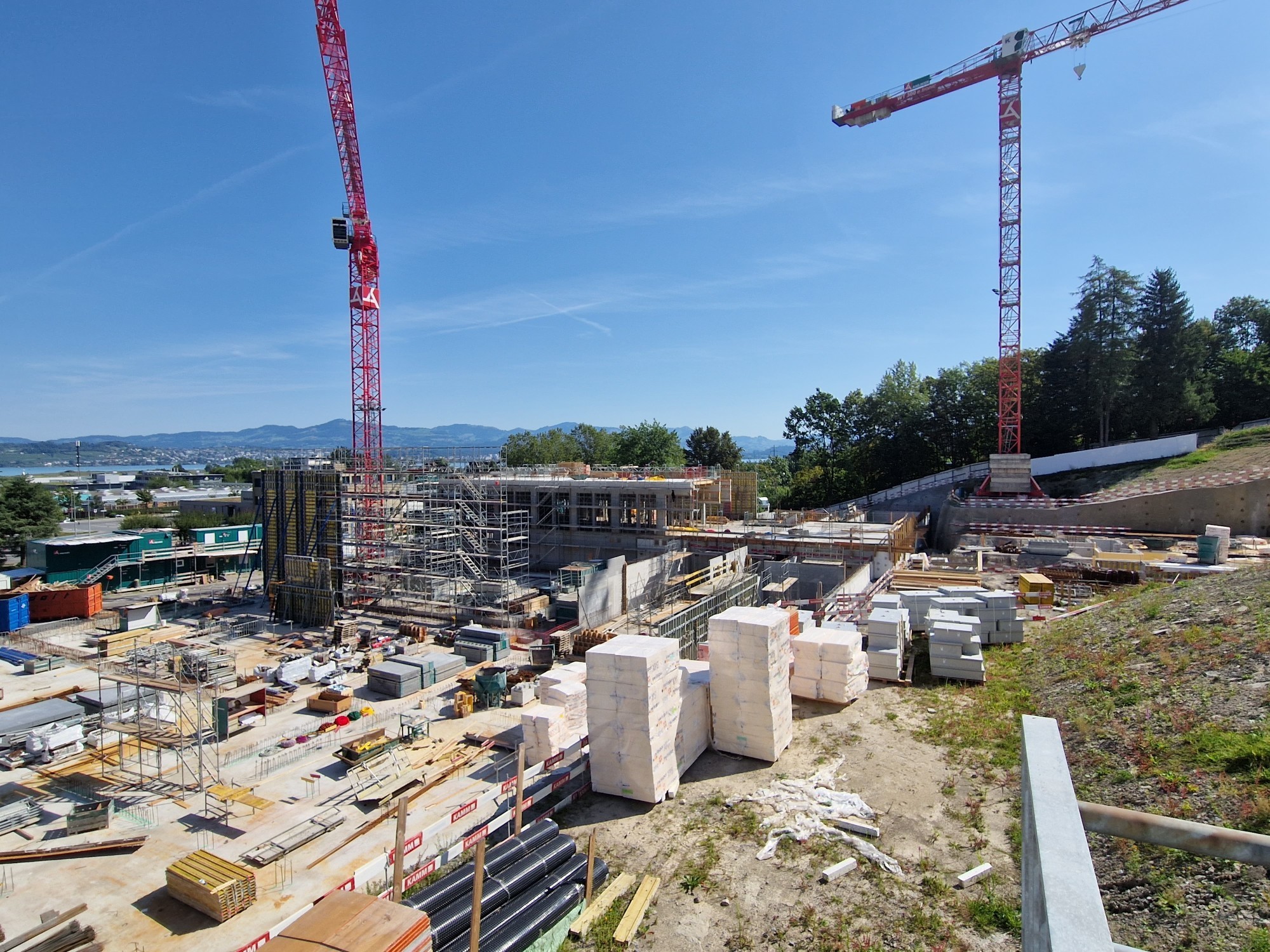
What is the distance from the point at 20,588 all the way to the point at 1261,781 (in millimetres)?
39781

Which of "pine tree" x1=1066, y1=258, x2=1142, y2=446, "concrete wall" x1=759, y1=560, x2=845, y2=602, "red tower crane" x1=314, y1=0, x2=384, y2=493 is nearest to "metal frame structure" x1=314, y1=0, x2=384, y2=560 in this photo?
"red tower crane" x1=314, y1=0, x2=384, y2=493

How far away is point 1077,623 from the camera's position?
16.2m

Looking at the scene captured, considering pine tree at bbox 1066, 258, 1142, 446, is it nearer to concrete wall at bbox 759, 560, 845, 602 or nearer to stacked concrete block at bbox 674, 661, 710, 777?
concrete wall at bbox 759, 560, 845, 602

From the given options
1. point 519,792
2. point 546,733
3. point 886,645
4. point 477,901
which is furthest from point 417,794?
point 886,645

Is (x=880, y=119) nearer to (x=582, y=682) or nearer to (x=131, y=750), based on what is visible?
(x=582, y=682)

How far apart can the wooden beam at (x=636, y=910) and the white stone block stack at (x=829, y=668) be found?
230 inches

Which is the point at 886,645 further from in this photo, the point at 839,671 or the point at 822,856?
the point at 822,856

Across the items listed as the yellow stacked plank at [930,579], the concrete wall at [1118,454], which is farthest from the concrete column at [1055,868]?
the concrete wall at [1118,454]

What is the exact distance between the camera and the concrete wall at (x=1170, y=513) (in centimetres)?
2752

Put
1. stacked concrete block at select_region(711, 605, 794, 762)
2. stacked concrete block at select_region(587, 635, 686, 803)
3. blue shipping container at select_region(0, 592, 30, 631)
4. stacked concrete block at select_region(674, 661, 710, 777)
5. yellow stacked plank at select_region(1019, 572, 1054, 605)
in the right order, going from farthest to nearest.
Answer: blue shipping container at select_region(0, 592, 30, 631)
yellow stacked plank at select_region(1019, 572, 1054, 605)
stacked concrete block at select_region(711, 605, 794, 762)
stacked concrete block at select_region(674, 661, 710, 777)
stacked concrete block at select_region(587, 635, 686, 803)

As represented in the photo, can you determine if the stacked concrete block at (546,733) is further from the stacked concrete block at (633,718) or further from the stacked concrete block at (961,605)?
the stacked concrete block at (961,605)

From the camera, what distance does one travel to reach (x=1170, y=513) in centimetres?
2948

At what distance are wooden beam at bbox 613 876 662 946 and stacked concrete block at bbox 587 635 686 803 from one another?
5.62 feet

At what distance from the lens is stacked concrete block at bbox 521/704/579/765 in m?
11.5
